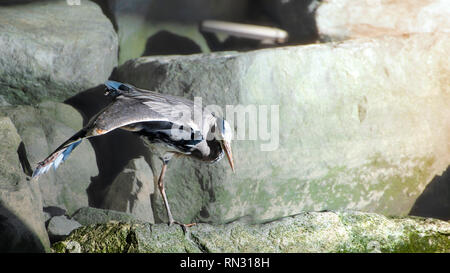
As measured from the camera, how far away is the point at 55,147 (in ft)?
10.9

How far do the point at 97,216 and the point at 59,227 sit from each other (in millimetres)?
263

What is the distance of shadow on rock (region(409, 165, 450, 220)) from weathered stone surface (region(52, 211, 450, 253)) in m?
1.35

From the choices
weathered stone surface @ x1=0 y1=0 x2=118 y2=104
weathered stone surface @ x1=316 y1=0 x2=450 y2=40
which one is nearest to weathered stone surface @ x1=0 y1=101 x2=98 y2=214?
weathered stone surface @ x1=0 y1=0 x2=118 y2=104

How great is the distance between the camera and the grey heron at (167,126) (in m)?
2.44

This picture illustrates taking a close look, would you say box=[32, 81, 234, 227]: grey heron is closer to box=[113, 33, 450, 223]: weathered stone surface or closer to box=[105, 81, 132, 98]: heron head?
box=[105, 81, 132, 98]: heron head

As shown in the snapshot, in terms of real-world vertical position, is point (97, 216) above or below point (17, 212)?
below

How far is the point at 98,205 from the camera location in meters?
3.38

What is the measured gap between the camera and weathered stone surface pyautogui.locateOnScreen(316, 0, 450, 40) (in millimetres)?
3725

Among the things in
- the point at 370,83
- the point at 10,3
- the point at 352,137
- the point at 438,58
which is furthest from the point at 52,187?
the point at 438,58

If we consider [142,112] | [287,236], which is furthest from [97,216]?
[287,236]

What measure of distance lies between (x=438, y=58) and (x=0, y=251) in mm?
3306

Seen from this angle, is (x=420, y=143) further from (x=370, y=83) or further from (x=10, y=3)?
(x=10, y=3)

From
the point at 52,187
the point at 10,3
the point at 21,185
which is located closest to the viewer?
the point at 21,185

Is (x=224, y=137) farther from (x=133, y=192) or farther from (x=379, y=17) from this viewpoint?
(x=379, y=17)
